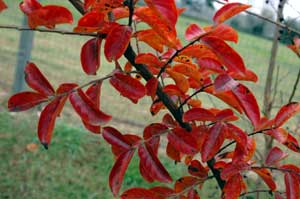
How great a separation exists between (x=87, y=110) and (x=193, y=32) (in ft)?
0.67

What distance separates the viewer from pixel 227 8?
82cm

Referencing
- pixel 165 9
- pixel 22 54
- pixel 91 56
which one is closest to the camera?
pixel 165 9

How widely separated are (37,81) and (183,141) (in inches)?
10.8

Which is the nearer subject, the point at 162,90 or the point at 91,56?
the point at 91,56

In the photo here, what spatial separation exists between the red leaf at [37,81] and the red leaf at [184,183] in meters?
0.37

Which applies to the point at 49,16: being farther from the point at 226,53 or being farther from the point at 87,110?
the point at 226,53

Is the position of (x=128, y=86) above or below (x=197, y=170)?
above

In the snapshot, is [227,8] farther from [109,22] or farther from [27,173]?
[27,173]

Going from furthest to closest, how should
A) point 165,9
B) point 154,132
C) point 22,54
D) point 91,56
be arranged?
point 22,54, point 154,132, point 91,56, point 165,9

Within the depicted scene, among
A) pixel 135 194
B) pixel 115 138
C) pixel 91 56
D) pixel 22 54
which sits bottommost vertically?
pixel 135 194

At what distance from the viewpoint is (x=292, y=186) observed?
1020 millimetres

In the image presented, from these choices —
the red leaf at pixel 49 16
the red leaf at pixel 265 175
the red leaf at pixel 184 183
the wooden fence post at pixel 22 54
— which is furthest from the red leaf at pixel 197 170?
the wooden fence post at pixel 22 54

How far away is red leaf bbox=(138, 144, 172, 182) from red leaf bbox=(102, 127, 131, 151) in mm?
29

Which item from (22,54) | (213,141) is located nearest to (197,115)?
(213,141)
